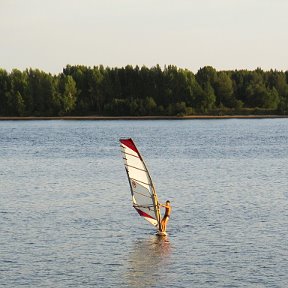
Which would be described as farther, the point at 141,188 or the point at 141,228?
the point at 141,228

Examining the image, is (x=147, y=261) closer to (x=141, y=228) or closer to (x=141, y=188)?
(x=141, y=188)

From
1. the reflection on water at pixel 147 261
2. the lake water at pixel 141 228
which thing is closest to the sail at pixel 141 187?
the lake water at pixel 141 228

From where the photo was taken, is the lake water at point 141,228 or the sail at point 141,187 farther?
the sail at point 141,187

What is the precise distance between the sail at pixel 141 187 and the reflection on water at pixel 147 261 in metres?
1.32

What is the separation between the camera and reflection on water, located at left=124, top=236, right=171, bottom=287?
33.9 m

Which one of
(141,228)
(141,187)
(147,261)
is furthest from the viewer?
(141,228)

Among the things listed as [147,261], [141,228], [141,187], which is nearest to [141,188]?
[141,187]

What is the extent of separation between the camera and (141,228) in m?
44.7

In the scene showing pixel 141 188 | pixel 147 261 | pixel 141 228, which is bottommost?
pixel 147 261

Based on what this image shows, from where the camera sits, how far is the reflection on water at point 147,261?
111 feet

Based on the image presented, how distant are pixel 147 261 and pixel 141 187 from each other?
21.1 feet

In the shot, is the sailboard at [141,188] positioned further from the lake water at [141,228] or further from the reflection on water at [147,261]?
the reflection on water at [147,261]

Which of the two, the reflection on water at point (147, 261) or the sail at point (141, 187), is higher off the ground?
the sail at point (141, 187)

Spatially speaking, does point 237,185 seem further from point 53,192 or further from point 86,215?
point 86,215
